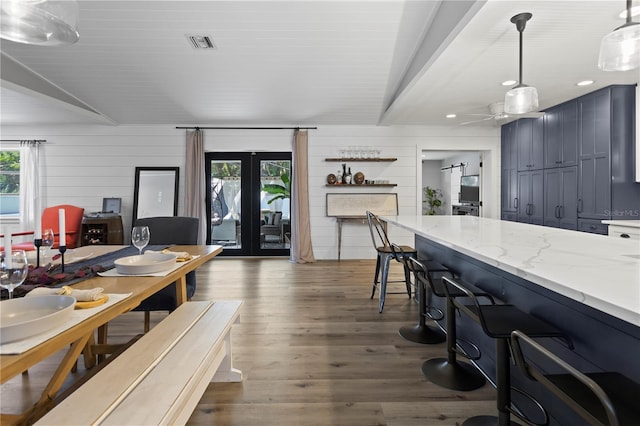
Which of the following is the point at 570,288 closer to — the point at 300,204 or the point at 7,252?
the point at 7,252

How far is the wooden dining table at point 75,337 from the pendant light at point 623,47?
267 centimetres

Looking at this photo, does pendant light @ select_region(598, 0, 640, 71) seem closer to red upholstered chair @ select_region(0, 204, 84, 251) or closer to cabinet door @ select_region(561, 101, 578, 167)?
cabinet door @ select_region(561, 101, 578, 167)

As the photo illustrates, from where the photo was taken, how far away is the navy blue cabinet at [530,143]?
514cm

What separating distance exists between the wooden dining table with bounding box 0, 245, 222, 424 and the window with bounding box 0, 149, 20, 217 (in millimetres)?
6092

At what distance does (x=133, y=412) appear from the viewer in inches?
43.3

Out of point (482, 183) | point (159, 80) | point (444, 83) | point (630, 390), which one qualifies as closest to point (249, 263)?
point (159, 80)

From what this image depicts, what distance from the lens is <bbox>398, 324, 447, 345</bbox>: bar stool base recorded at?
2602 millimetres

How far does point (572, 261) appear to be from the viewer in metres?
1.30

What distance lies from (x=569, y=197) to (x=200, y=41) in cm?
511

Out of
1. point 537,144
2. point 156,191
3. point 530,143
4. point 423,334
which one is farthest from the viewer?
point 156,191

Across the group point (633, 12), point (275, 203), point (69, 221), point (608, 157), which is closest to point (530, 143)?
point (608, 157)

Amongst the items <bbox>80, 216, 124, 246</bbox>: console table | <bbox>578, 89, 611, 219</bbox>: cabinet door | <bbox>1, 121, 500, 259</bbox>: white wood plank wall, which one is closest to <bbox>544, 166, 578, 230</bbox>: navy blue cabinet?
<bbox>578, 89, 611, 219</bbox>: cabinet door

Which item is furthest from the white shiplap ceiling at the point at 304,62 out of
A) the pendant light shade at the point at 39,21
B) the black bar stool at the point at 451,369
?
the black bar stool at the point at 451,369

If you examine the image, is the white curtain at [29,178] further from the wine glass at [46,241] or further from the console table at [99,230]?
the wine glass at [46,241]
